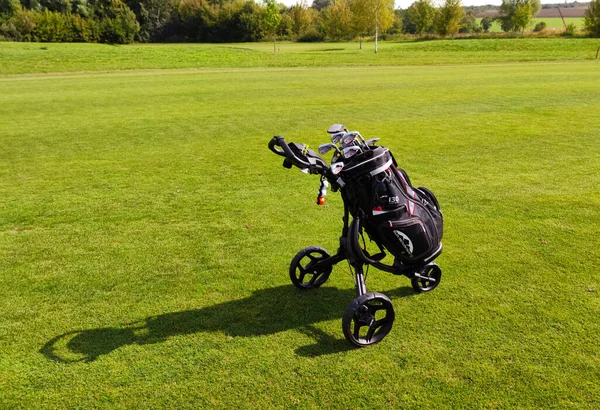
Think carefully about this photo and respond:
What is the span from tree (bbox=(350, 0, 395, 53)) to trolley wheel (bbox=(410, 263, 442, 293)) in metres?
56.3

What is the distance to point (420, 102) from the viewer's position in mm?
17094

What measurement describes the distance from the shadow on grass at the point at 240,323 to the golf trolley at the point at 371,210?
368 millimetres

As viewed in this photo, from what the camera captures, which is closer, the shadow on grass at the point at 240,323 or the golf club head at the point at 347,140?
the golf club head at the point at 347,140

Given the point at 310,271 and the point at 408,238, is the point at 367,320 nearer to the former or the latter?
the point at 408,238

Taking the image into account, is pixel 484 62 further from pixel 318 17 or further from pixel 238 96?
pixel 318 17

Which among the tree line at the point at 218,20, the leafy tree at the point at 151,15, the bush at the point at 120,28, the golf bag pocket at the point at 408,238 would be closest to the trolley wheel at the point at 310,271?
the golf bag pocket at the point at 408,238

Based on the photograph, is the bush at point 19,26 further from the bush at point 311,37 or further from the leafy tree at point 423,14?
the leafy tree at point 423,14

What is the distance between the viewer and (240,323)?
4.47 metres

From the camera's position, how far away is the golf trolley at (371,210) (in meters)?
3.90

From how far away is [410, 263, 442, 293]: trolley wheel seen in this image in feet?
15.9

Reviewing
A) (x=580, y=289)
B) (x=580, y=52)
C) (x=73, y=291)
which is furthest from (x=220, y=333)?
(x=580, y=52)

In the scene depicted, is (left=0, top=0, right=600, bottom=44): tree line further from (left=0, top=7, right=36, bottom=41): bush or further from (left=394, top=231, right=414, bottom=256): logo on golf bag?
(left=394, top=231, right=414, bottom=256): logo on golf bag

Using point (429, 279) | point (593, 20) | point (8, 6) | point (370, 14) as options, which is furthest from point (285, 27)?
point (429, 279)

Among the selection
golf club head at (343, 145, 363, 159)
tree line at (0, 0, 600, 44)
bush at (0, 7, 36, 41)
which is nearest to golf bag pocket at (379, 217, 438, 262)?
golf club head at (343, 145, 363, 159)
